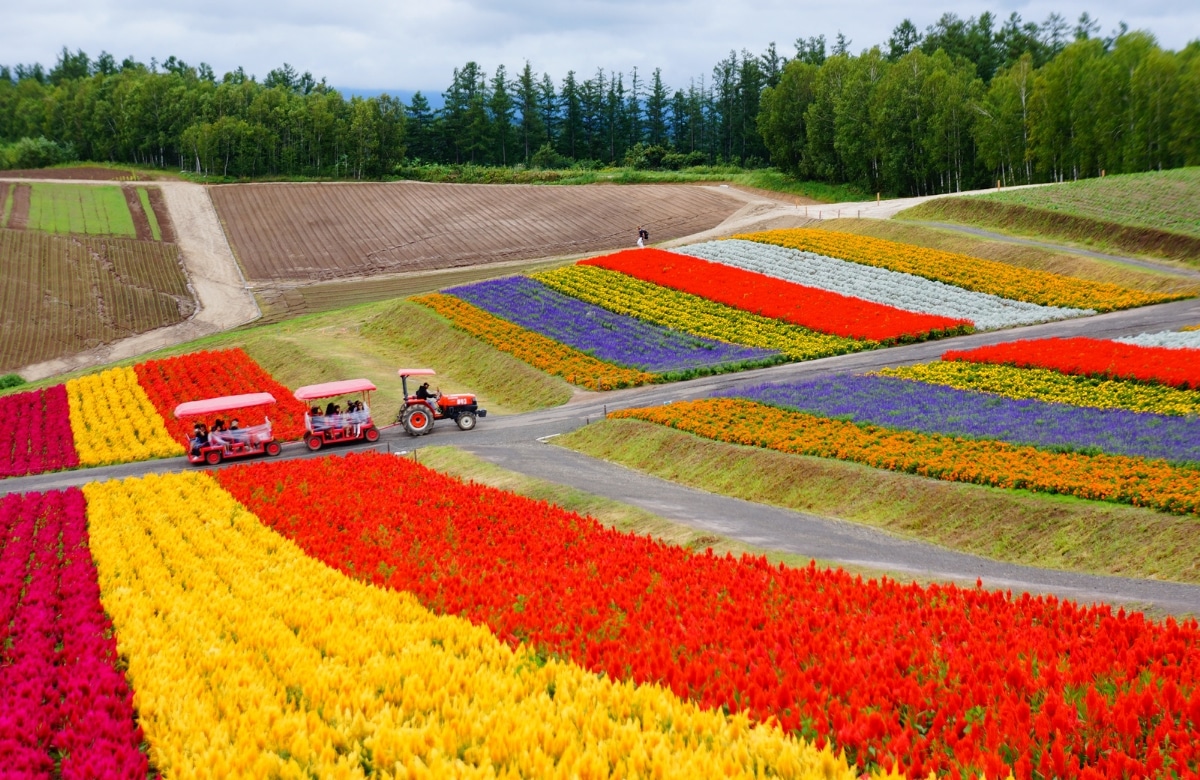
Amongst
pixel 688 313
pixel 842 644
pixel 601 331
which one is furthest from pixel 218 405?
pixel 842 644

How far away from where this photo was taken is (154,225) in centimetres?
8900

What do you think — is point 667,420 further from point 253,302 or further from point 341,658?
point 253,302

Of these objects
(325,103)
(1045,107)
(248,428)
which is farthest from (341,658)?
(325,103)

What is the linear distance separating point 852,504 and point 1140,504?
596 centimetres

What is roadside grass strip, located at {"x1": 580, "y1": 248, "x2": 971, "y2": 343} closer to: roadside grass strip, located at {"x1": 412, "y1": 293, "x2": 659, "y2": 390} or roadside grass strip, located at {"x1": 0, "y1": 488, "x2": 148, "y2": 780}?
roadside grass strip, located at {"x1": 412, "y1": 293, "x2": 659, "y2": 390}

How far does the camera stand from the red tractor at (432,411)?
35.2 meters

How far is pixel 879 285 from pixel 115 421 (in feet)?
119

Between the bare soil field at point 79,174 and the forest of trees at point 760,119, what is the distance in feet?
30.7

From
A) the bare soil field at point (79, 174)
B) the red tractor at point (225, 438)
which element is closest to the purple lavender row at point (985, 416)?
the red tractor at point (225, 438)

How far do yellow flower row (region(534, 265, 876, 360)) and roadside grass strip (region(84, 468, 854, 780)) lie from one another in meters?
28.9

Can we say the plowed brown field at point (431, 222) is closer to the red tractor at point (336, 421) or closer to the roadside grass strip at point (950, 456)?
the red tractor at point (336, 421)

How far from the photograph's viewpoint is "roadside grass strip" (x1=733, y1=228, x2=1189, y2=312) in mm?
43156

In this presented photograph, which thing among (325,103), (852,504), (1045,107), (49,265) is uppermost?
(325,103)

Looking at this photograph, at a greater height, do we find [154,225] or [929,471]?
[154,225]
